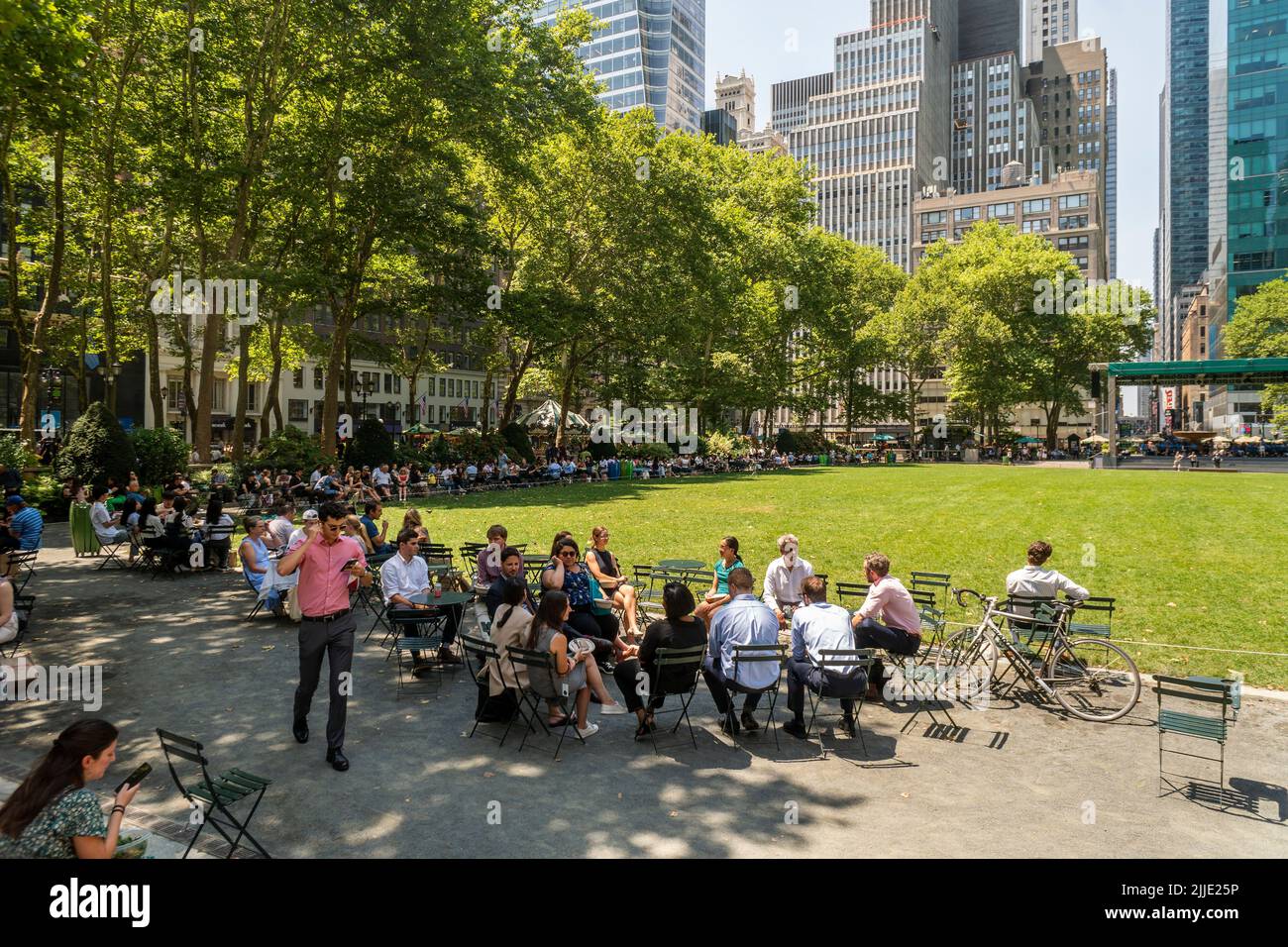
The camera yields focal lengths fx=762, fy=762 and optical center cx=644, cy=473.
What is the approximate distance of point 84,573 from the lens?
14.1 meters

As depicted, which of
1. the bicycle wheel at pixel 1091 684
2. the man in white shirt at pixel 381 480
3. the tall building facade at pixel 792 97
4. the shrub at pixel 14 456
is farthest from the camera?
the tall building facade at pixel 792 97

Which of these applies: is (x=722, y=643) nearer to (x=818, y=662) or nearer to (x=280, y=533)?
(x=818, y=662)

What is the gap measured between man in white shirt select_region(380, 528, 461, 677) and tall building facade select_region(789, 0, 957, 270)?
142897 mm

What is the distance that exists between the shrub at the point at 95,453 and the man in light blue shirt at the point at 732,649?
828 inches

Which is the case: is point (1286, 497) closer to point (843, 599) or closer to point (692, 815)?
point (843, 599)

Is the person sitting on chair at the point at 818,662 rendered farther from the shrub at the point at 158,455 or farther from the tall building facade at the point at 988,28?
the tall building facade at the point at 988,28

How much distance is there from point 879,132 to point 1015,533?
148847 millimetres

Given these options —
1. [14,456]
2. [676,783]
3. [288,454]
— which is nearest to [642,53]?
[288,454]

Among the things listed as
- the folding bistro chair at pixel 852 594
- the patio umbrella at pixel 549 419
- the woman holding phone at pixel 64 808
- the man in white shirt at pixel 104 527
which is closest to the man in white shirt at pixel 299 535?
the man in white shirt at pixel 104 527

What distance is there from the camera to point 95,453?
21.8 meters

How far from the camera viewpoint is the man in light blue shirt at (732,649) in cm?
695

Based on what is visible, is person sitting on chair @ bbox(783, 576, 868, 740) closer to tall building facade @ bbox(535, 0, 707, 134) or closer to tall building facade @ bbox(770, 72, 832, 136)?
tall building facade @ bbox(535, 0, 707, 134)

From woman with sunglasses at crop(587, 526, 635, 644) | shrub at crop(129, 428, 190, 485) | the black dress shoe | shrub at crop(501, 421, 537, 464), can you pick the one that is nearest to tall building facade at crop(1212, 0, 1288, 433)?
shrub at crop(501, 421, 537, 464)
